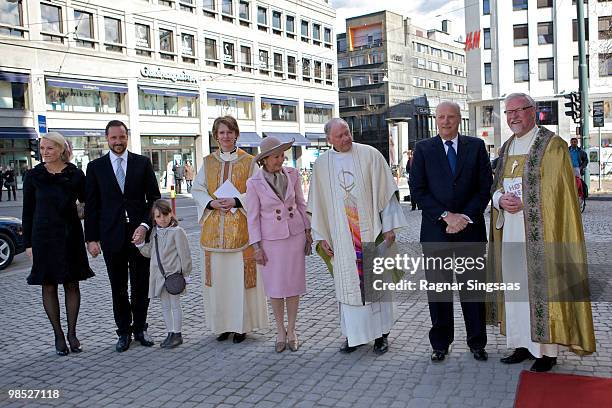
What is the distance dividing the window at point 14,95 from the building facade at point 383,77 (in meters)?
45.2

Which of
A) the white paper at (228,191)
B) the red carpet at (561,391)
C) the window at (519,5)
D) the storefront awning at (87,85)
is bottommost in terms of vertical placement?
the red carpet at (561,391)

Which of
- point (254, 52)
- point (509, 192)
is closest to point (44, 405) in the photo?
point (509, 192)

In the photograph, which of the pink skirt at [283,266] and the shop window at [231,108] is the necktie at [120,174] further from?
the shop window at [231,108]

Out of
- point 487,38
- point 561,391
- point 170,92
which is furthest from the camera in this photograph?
point 487,38

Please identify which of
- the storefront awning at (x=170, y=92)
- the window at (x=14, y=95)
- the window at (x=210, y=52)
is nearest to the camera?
the window at (x=14, y=95)

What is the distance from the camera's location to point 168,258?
215 inches

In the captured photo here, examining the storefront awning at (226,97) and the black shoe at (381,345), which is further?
the storefront awning at (226,97)

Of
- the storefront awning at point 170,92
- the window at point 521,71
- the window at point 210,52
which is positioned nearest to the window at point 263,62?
the window at point 210,52

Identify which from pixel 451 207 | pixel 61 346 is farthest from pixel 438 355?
pixel 61 346

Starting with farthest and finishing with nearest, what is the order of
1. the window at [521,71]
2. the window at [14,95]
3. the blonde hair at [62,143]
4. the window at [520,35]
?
1. the window at [521,71]
2. the window at [520,35]
3. the window at [14,95]
4. the blonde hair at [62,143]

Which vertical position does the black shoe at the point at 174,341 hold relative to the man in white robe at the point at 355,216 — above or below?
below

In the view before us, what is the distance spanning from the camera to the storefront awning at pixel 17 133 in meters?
30.2

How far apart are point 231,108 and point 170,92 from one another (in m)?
6.08

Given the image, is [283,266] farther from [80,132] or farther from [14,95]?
[80,132]
